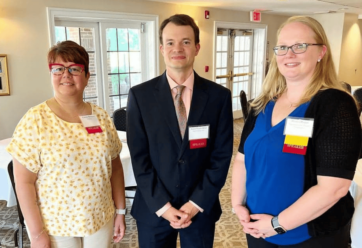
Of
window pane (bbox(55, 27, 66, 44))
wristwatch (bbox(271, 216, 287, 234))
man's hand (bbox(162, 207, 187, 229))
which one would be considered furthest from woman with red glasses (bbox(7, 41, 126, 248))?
window pane (bbox(55, 27, 66, 44))

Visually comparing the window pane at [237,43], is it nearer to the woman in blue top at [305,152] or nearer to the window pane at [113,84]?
the window pane at [113,84]

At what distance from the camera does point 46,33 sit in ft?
13.5

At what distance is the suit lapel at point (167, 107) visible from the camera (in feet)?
4.66

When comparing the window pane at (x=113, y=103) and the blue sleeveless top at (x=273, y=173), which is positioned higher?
the blue sleeveless top at (x=273, y=173)

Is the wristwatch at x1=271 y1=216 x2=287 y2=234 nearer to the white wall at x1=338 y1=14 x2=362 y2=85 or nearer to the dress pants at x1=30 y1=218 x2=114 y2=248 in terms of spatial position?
the dress pants at x1=30 y1=218 x2=114 y2=248

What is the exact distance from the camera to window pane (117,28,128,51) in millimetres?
5152

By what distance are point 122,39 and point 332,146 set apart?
464 cm

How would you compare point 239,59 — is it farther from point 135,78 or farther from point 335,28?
point 135,78

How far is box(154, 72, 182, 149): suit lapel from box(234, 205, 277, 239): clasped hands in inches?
17.1

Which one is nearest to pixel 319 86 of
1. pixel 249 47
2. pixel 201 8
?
pixel 201 8

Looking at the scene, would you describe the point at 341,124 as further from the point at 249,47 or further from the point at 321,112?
the point at 249,47

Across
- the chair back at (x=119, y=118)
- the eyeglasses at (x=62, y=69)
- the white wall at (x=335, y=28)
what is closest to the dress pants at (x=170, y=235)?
the eyeglasses at (x=62, y=69)

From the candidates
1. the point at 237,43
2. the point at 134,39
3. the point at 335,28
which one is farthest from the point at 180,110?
the point at 335,28

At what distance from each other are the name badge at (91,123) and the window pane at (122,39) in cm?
402
